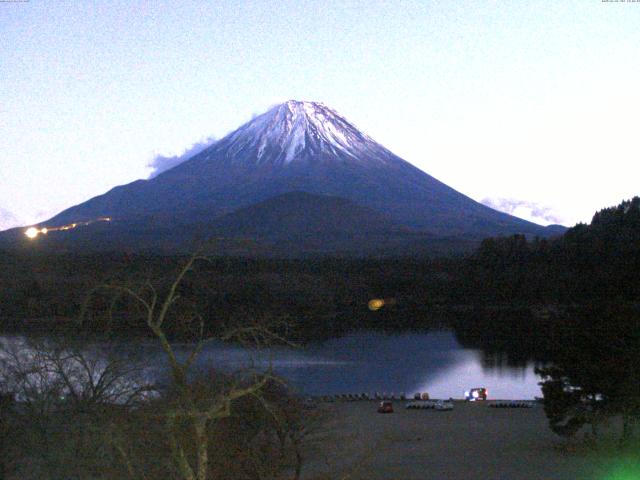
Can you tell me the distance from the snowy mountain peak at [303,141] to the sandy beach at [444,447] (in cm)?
7861

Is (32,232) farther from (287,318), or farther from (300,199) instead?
(300,199)

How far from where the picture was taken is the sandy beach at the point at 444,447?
12156mm

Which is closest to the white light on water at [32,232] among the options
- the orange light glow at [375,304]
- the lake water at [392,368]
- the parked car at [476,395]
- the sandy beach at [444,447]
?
the sandy beach at [444,447]

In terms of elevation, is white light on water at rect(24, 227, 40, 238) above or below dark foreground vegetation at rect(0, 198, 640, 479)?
above

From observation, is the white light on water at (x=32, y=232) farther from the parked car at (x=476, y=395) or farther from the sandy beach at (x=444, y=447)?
the parked car at (x=476, y=395)

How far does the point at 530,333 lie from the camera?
116ft

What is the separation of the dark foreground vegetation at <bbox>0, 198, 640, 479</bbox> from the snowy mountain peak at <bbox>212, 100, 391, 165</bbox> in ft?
136

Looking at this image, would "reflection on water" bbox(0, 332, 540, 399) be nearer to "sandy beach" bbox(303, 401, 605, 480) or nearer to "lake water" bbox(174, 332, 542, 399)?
"lake water" bbox(174, 332, 542, 399)

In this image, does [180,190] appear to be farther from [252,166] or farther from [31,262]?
[31,262]

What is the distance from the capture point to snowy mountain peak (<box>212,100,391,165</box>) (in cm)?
9662

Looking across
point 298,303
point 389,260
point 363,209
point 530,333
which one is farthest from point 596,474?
point 363,209

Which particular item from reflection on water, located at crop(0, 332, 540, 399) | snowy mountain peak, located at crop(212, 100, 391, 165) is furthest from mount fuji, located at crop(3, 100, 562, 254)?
reflection on water, located at crop(0, 332, 540, 399)

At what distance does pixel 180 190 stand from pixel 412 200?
2403cm

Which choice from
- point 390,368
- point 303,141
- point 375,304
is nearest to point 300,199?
point 303,141
